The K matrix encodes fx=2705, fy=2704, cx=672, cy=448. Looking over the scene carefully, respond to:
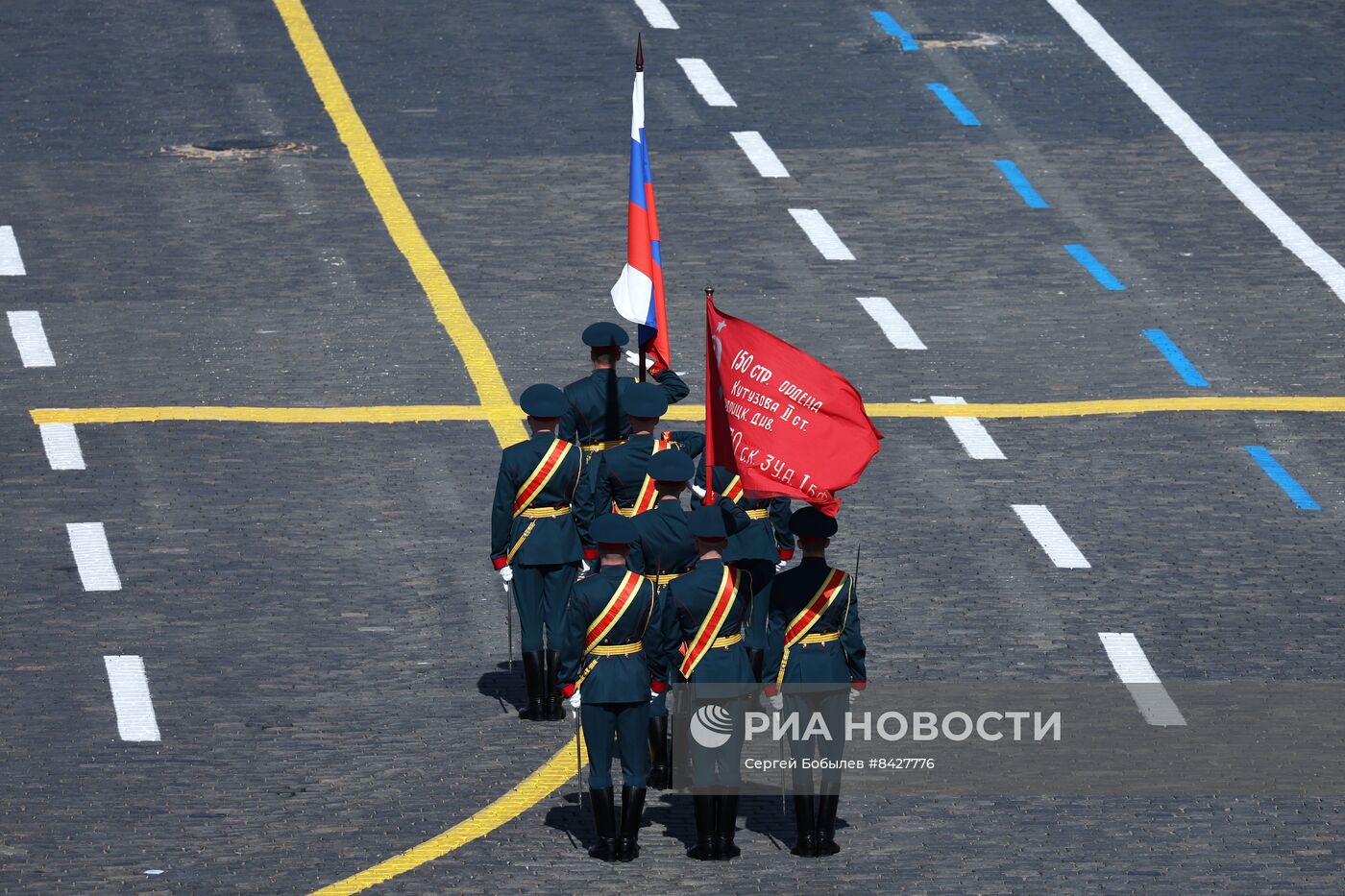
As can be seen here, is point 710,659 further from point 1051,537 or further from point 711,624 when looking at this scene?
point 1051,537

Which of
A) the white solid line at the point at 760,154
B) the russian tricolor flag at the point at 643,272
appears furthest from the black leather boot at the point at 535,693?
the white solid line at the point at 760,154

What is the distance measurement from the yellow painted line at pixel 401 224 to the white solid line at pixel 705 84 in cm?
403

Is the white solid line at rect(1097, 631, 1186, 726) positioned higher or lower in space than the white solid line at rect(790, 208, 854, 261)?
higher

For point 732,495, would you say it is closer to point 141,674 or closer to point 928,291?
point 141,674

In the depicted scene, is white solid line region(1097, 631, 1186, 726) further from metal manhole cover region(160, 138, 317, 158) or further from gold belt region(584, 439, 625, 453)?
metal manhole cover region(160, 138, 317, 158)

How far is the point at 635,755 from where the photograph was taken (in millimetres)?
15812

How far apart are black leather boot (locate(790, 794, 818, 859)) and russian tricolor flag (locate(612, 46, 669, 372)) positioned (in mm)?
4714

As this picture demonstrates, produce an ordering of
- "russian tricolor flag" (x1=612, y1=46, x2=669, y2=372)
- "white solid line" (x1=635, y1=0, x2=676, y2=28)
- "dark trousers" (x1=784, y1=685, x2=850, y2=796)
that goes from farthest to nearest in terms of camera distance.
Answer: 1. "white solid line" (x1=635, y1=0, x2=676, y2=28)
2. "russian tricolor flag" (x1=612, y1=46, x2=669, y2=372)
3. "dark trousers" (x1=784, y1=685, x2=850, y2=796)

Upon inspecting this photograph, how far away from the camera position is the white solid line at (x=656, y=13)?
33.9 meters

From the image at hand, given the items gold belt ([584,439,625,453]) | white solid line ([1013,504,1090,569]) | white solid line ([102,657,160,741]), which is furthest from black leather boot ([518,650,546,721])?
white solid line ([1013,504,1090,569])

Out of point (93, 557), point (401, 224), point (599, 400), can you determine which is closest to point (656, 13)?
point (401, 224)

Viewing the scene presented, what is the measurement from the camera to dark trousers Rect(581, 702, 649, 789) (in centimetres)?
1570

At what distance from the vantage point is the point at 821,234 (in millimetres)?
28016

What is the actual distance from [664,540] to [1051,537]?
460 centimetres
